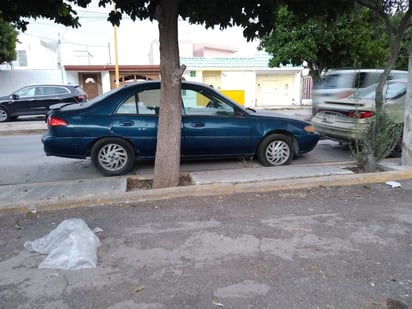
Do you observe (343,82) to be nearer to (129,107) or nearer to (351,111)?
(351,111)

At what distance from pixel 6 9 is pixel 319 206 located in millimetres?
5538

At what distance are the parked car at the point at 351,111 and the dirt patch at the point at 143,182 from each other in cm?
324

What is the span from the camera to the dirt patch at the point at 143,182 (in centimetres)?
579

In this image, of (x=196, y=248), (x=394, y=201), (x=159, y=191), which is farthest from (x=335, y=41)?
(x=196, y=248)

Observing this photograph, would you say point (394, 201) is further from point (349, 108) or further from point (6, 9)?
point (6, 9)

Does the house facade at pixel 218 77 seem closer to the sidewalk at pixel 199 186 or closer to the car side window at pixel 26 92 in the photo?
the car side window at pixel 26 92

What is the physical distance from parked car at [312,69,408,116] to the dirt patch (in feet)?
15.8

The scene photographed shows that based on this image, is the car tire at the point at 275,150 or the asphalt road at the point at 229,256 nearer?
the asphalt road at the point at 229,256

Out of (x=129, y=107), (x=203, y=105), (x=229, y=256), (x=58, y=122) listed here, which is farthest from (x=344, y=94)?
(x=229, y=256)

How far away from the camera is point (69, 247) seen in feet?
11.7

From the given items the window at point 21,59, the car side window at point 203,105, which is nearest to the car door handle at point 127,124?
the car side window at point 203,105

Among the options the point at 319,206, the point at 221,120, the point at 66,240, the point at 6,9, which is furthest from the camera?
the point at 221,120

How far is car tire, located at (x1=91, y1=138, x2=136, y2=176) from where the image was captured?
21.1ft

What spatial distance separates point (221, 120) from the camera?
6715 millimetres
